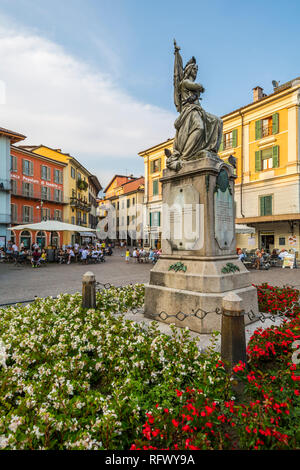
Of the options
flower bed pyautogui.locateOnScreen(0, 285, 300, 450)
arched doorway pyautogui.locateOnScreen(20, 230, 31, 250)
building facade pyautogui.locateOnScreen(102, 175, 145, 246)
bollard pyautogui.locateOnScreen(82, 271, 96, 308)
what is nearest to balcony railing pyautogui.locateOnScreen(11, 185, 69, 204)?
arched doorway pyautogui.locateOnScreen(20, 230, 31, 250)

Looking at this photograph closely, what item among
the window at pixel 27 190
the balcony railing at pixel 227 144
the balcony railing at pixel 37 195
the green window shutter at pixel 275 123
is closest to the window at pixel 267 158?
the green window shutter at pixel 275 123

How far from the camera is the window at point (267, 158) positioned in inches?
875

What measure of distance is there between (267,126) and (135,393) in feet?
85.7

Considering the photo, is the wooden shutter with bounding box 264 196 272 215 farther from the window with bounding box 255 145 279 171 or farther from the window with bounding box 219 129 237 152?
the window with bounding box 219 129 237 152

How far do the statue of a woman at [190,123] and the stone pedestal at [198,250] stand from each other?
1.00ft

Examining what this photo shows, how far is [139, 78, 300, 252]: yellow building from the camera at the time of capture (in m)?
20.9

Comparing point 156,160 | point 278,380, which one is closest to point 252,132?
point 156,160

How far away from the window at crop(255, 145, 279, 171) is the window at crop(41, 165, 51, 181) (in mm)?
24648

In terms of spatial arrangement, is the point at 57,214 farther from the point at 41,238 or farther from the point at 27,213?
the point at 41,238

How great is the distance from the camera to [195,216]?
15.6 ft

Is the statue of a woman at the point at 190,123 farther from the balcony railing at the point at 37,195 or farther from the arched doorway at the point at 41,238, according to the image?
the arched doorway at the point at 41,238

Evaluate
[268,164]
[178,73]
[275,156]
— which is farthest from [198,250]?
[268,164]

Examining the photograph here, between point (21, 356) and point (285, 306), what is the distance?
474 cm
